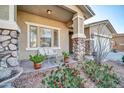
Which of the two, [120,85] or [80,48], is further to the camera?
[80,48]

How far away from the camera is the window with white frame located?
5536 millimetres

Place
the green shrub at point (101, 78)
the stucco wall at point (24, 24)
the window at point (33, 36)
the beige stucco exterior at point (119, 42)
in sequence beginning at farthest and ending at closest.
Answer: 1. the beige stucco exterior at point (119, 42)
2. the window at point (33, 36)
3. the stucco wall at point (24, 24)
4. the green shrub at point (101, 78)

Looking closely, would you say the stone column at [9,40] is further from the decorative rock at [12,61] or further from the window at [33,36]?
the window at [33,36]

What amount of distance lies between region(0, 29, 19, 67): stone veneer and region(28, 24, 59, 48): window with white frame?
9.07 feet

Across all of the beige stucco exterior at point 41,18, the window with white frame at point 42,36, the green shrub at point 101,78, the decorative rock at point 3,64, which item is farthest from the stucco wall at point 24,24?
the green shrub at point 101,78

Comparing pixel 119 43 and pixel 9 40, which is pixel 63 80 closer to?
pixel 9 40

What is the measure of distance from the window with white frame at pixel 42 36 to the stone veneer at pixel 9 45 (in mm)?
2764

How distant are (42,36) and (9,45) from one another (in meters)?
3.46

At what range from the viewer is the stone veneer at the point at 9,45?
2.50 meters

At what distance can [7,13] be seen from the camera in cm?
257

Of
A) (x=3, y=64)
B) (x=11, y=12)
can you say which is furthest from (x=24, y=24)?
(x=3, y=64)

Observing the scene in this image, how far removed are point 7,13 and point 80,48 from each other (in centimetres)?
375
